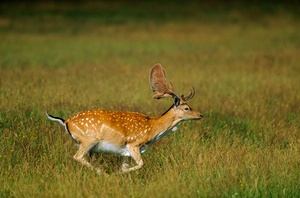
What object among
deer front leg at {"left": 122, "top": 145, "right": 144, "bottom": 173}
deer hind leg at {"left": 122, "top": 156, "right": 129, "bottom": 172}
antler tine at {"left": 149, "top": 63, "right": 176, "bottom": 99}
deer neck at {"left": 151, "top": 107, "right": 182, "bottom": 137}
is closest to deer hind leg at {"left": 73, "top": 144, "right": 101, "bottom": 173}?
deer front leg at {"left": 122, "top": 145, "right": 144, "bottom": 173}

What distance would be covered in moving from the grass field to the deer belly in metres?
0.24

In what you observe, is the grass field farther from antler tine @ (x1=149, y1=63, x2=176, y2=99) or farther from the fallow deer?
antler tine @ (x1=149, y1=63, x2=176, y2=99)

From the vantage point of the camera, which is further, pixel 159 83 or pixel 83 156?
pixel 159 83

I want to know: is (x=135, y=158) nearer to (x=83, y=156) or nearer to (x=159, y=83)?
(x=83, y=156)

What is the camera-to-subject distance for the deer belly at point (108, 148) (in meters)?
8.01

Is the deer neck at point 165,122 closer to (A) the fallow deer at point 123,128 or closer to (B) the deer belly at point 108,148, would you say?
(A) the fallow deer at point 123,128

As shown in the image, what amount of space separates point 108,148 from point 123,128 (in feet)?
0.99

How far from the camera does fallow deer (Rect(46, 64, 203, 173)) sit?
26.0 ft

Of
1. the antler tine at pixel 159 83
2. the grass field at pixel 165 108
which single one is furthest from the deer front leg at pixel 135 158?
the antler tine at pixel 159 83

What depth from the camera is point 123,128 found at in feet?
26.7

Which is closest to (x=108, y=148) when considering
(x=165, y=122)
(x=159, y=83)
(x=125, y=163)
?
(x=125, y=163)

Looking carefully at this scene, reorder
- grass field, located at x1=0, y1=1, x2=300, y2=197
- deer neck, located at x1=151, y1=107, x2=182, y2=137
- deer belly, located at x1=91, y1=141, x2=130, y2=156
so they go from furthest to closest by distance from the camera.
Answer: deer neck, located at x1=151, y1=107, x2=182, y2=137
deer belly, located at x1=91, y1=141, x2=130, y2=156
grass field, located at x1=0, y1=1, x2=300, y2=197

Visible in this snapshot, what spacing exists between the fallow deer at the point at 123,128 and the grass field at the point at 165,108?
25cm

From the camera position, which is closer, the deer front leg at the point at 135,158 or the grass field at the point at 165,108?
the grass field at the point at 165,108
